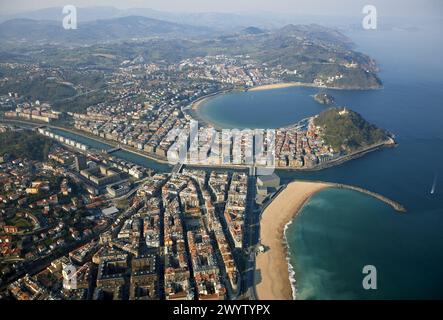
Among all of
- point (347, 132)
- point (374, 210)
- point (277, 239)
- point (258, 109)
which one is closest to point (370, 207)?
point (374, 210)

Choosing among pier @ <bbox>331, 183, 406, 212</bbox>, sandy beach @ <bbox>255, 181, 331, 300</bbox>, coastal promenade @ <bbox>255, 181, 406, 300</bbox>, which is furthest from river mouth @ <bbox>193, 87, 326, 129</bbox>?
sandy beach @ <bbox>255, 181, 331, 300</bbox>

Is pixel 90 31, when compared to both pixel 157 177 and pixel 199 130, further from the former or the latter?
pixel 157 177

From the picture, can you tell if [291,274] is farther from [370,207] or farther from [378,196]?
[378,196]

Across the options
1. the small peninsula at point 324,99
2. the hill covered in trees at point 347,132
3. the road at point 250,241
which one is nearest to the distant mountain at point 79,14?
the small peninsula at point 324,99

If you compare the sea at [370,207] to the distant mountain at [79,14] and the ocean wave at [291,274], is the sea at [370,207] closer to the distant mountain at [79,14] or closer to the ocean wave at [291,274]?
the ocean wave at [291,274]

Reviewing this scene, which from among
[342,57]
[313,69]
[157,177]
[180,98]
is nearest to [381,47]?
[342,57]

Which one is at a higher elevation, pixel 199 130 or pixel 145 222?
pixel 199 130
